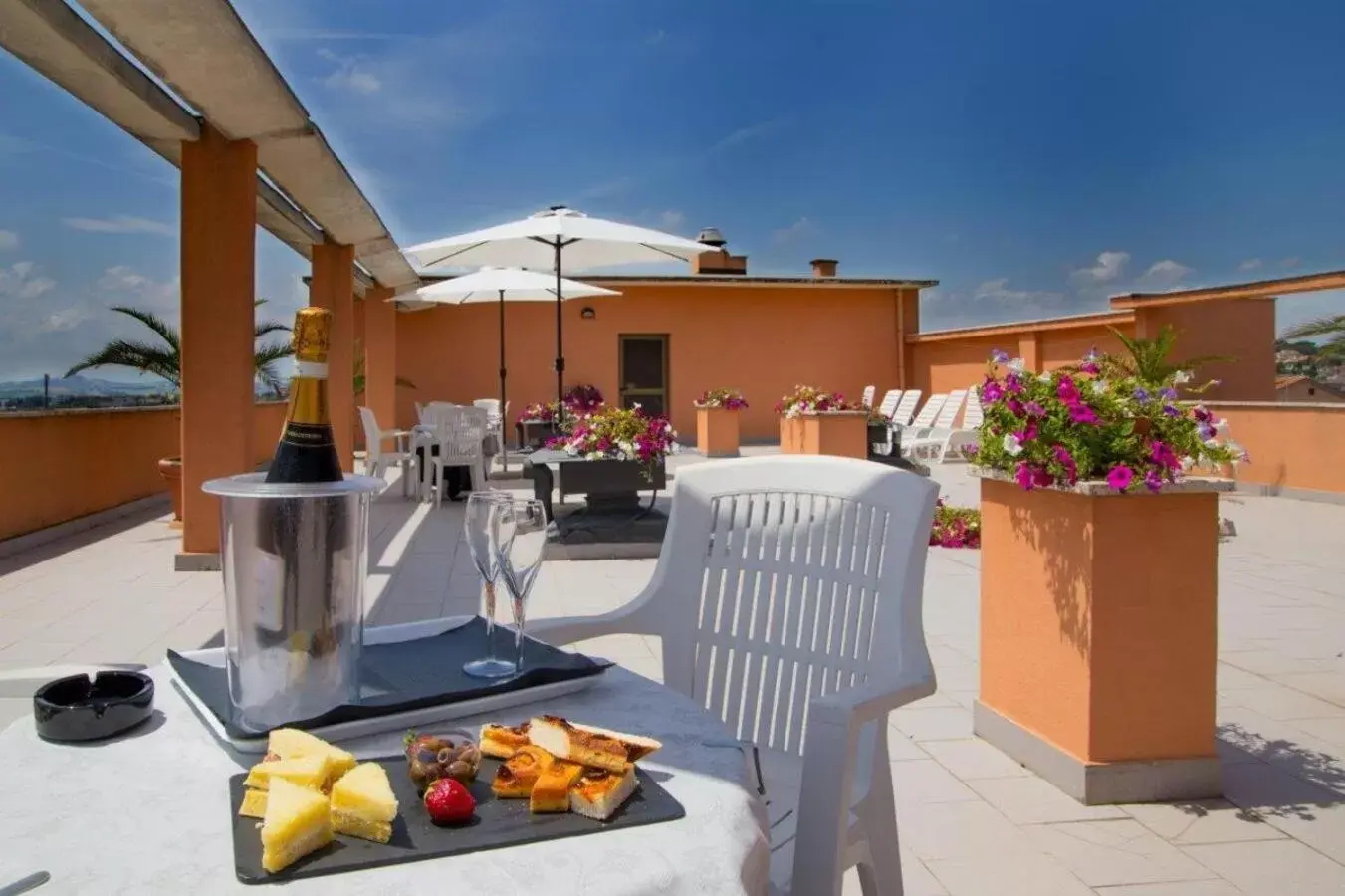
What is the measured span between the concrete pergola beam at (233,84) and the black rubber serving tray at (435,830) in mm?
4012

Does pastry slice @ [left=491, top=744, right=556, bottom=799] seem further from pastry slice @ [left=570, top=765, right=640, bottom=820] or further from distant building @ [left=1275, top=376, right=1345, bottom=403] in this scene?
distant building @ [left=1275, top=376, right=1345, bottom=403]

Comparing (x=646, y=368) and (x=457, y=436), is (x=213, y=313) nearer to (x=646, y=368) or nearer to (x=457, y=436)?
(x=457, y=436)

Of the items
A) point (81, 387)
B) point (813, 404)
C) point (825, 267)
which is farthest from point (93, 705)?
point (825, 267)

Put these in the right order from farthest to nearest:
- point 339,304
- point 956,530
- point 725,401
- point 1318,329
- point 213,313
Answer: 1. point 725,401
2. point 1318,329
3. point 339,304
4. point 956,530
5. point 213,313

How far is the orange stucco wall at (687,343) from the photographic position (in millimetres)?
16500

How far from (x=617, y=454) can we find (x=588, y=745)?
20.0 feet

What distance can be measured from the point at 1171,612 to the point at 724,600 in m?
1.43

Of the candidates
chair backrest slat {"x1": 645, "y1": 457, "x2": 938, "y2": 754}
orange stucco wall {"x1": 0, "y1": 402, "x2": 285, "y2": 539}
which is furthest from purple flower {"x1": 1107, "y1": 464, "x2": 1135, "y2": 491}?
orange stucco wall {"x1": 0, "y1": 402, "x2": 285, "y2": 539}

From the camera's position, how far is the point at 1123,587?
2.61 metres

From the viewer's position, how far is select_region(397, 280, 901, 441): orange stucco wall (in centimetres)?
1650

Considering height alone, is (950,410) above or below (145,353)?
below

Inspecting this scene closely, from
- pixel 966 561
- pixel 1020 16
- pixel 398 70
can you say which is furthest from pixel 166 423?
pixel 1020 16

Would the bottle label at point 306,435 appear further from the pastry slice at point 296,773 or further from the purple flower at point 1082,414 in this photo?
the purple flower at point 1082,414

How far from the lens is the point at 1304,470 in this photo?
9383 millimetres
